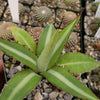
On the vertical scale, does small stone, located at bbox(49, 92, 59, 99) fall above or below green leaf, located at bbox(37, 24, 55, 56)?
below

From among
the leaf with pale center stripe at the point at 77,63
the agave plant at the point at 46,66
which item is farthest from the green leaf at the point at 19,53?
the leaf with pale center stripe at the point at 77,63

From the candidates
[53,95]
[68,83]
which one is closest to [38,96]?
[53,95]

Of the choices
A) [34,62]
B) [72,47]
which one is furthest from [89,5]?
[34,62]

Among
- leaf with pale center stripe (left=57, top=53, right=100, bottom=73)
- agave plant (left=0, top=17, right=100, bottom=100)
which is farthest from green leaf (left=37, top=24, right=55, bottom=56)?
leaf with pale center stripe (left=57, top=53, right=100, bottom=73)

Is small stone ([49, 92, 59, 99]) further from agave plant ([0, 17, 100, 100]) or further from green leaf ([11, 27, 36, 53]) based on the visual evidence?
green leaf ([11, 27, 36, 53])

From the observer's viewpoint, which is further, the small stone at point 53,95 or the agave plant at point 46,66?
the small stone at point 53,95

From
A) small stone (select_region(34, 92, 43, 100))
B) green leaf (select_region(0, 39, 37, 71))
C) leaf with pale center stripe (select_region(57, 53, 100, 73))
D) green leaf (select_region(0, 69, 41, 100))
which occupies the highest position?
green leaf (select_region(0, 39, 37, 71))

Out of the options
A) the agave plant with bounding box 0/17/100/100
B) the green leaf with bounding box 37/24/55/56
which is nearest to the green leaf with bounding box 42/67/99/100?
the agave plant with bounding box 0/17/100/100

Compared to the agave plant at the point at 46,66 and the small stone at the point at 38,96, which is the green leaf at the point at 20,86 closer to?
the agave plant at the point at 46,66

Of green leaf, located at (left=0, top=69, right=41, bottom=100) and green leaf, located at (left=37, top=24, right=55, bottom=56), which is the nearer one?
green leaf, located at (left=0, top=69, right=41, bottom=100)
